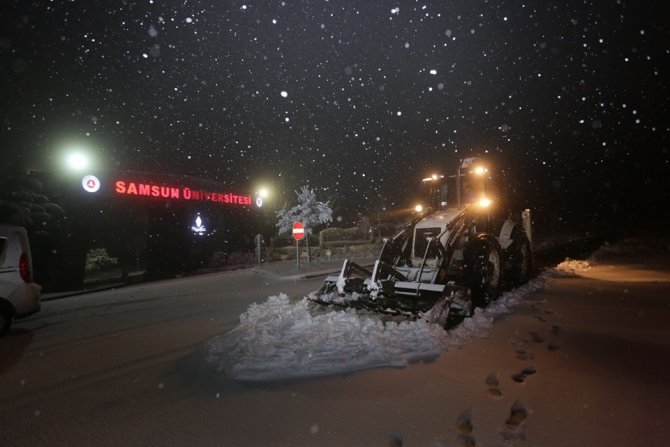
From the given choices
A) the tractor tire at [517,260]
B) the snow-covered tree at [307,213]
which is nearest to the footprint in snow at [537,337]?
the tractor tire at [517,260]

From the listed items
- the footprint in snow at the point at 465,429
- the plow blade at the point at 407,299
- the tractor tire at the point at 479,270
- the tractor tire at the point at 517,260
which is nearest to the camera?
the footprint in snow at the point at 465,429

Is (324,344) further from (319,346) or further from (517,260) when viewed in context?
(517,260)

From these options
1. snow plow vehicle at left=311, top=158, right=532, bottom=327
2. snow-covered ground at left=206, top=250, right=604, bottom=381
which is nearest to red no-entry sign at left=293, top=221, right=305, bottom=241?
snow plow vehicle at left=311, top=158, right=532, bottom=327

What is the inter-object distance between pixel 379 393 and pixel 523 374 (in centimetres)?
168

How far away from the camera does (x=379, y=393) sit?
4.12m

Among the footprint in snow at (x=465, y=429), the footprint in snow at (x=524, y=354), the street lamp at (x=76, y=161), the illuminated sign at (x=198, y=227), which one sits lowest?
the footprint in snow at (x=465, y=429)

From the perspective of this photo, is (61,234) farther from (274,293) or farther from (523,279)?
(523,279)

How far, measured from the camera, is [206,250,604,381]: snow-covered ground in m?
4.84

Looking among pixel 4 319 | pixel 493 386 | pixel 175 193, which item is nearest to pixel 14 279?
pixel 4 319

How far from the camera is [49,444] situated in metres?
3.50

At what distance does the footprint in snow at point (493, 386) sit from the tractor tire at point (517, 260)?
6.02m

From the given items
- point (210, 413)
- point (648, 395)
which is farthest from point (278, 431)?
point (648, 395)

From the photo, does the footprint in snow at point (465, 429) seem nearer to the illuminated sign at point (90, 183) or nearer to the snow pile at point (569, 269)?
the snow pile at point (569, 269)

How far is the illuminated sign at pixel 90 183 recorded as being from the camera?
1928 cm
